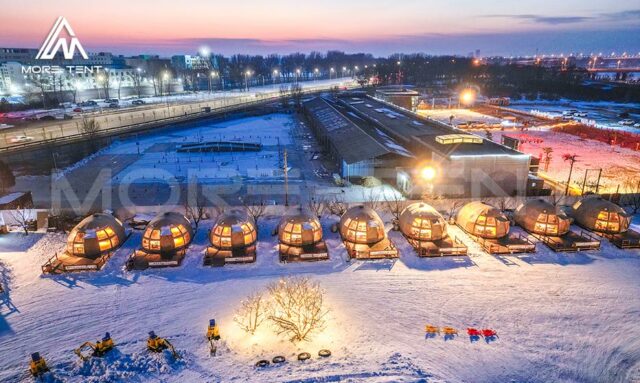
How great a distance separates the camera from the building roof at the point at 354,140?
44.2m

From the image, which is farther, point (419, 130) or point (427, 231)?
point (419, 130)

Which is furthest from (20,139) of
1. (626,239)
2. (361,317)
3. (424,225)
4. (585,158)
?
(585,158)

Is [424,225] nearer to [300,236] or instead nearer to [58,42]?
[300,236]

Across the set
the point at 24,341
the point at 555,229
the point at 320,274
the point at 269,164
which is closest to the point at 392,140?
the point at 269,164

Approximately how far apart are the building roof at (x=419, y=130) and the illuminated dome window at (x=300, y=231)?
19.2 metres

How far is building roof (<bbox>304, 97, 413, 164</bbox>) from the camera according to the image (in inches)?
1740

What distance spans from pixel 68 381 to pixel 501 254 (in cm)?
2687

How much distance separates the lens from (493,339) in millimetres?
19469

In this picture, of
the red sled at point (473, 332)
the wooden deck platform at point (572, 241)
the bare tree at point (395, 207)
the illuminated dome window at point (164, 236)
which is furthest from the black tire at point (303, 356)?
the wooden deck platform at point (572, 241)

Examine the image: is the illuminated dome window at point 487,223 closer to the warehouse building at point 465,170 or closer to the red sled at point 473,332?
the warehouse building at point 465,170

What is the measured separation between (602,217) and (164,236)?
3368 cm

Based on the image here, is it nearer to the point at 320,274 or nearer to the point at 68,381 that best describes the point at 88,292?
the point at 68,381

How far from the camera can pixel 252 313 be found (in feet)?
70.1

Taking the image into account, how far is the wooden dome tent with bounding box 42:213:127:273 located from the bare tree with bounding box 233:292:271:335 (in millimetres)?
11428
